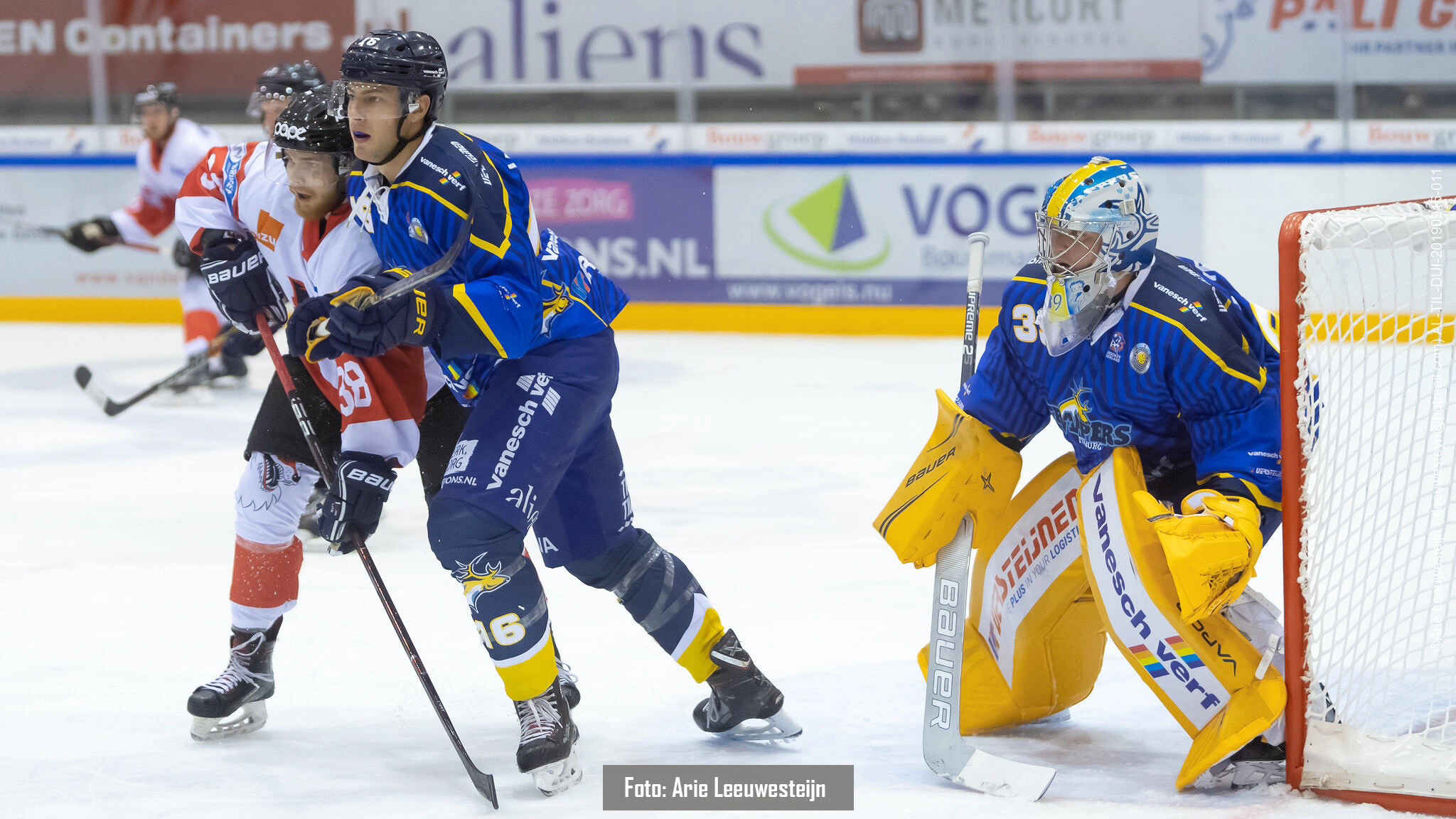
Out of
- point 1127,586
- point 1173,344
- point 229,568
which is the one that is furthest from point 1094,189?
point 229,568

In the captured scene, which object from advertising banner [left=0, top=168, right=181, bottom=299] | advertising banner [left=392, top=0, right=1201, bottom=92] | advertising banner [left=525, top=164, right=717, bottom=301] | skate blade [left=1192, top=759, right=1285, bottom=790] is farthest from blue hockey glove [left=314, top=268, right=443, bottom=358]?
advertising banner [left=0, top=168, right=181, bottom=299]

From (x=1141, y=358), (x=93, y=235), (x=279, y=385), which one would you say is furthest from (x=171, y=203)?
(x=1141, y=358)

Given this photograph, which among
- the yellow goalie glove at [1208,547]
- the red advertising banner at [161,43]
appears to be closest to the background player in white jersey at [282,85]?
→ the yellow goalie glove at [1208,547]

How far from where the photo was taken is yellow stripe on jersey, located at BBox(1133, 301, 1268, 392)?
99.7 inches

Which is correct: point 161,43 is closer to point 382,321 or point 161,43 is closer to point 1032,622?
point 382,321

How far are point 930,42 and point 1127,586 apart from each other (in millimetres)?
6321

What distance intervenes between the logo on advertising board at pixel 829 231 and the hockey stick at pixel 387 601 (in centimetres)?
531

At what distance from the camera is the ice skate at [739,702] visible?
2.84 m

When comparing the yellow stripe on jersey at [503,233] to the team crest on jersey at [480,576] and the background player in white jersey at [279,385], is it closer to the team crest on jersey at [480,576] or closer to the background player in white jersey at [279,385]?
the background player in white jersey at [279,385]

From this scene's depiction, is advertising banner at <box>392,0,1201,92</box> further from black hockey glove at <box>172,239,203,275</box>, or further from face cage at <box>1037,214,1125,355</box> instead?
face cage at <box>1037,214,1125,355</box>

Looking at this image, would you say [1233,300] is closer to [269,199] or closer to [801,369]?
[269,199]

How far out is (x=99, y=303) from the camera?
904 centimetres

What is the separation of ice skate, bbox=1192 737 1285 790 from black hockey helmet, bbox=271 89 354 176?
1.65 m

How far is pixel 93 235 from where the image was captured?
247 inches
